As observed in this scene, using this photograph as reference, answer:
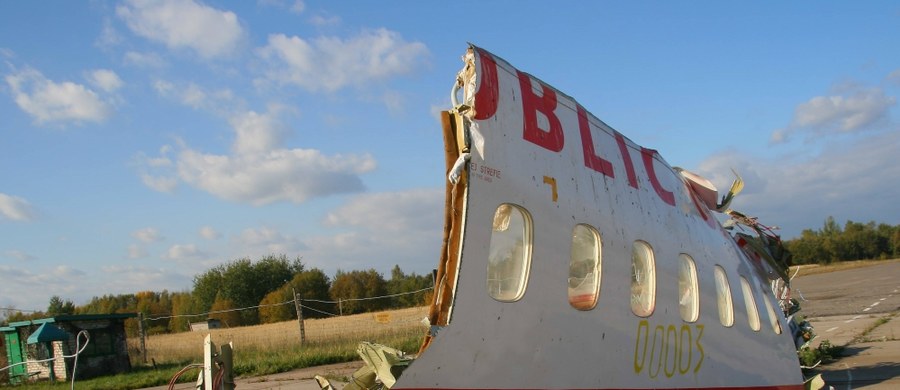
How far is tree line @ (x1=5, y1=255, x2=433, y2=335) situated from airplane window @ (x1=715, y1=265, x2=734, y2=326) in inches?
1226

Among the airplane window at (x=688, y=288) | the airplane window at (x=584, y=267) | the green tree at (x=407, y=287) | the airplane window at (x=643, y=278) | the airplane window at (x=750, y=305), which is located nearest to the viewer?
the airplane window at (x=584, y=267)

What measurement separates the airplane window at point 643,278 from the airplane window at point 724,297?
1852mm

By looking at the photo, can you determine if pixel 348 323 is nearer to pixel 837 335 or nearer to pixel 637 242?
pixel 837 335

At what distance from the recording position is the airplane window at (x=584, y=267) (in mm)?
5539

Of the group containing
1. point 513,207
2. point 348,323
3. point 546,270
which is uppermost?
point 513,207

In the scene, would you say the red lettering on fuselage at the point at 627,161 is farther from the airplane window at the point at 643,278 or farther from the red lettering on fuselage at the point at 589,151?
the airplane window at the point at 643,278

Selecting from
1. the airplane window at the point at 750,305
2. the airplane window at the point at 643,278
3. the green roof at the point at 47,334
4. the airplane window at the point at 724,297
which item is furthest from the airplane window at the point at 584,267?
the green roof at the point at 47,334

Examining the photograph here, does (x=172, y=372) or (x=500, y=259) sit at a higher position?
(x=500, y=259)

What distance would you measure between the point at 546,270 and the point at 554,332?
0.44 metres

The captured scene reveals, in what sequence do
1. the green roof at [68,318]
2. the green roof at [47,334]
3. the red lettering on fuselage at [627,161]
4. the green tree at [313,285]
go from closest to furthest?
the red lettering on fuselage at [627,161] < the green roof at [47,334] < the green roof at [68,318] < the green tree at [313,285]

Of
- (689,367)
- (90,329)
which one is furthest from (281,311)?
(689,367)

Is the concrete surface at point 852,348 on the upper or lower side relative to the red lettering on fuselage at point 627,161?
lower

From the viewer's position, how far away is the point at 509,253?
482cm

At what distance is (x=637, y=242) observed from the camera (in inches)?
251
